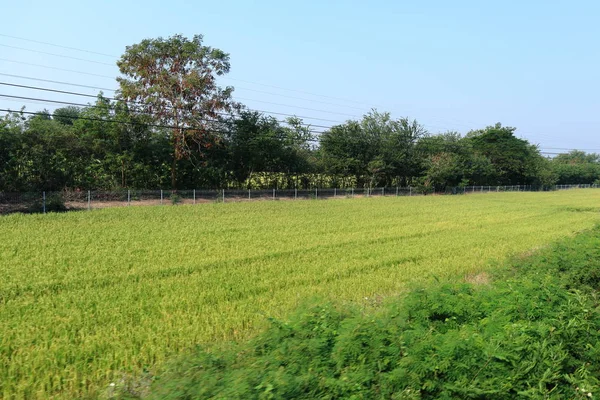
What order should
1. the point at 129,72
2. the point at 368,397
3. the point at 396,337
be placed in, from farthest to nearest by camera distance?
the point at 129,72 → the point at 396,337 → the point at 368,397

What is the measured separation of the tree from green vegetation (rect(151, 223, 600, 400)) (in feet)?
89.6

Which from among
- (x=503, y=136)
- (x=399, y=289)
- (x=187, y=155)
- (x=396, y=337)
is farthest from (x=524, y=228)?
(x=503, y=136)

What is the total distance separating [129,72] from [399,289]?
2876 centimetres

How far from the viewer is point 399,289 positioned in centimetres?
818

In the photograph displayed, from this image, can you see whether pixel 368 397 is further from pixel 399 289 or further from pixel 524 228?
pixel 524 228

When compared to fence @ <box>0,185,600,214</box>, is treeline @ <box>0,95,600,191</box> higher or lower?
higher

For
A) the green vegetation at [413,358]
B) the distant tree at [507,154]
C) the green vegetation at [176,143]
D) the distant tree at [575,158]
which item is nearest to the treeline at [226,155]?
the green vegetation at [176,143]

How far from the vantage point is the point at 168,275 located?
902cm

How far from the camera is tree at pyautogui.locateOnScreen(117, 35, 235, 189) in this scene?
29484 mm

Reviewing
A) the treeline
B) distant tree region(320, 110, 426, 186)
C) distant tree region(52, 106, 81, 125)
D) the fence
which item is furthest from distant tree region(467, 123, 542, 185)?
distant tree region(52, 106, 81, 125)

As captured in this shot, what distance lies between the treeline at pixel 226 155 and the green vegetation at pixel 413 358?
23519 mm

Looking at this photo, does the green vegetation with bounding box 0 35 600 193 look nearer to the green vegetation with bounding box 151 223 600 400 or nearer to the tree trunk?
the tree trunk

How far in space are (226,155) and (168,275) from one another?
1110 inches

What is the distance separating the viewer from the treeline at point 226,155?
26.0 meters
